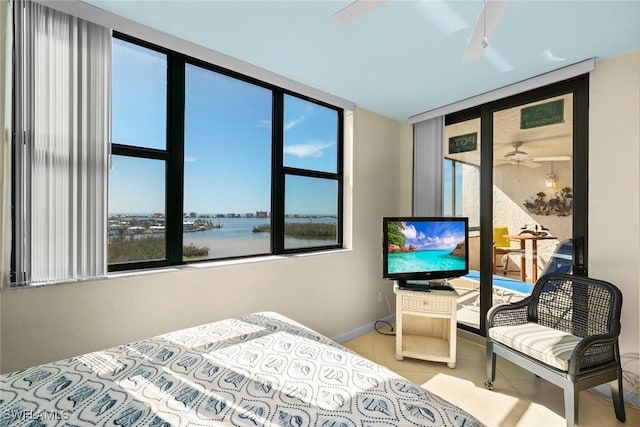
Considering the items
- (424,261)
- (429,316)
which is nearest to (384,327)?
(429,316)

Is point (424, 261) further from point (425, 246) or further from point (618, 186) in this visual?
point (618, 186)

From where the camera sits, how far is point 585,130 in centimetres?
230

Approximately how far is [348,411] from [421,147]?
315cm

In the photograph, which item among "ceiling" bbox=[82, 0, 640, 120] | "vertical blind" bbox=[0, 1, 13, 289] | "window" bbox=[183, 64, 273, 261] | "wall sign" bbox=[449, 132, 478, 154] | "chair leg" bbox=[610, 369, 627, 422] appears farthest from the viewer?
"wall sign" bbox=[449, 132, 478, 154]

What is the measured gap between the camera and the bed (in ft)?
2.88

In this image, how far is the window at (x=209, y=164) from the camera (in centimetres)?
191

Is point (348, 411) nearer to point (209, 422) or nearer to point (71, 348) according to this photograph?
point (209, 422)

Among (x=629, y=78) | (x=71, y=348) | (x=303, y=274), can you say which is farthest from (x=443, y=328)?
(x=71, y=348)

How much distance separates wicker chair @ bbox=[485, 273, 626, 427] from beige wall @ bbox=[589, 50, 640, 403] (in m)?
0.28

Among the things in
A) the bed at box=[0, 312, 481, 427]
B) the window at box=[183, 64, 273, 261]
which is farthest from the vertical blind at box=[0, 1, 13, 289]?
the window at box=[183, 64, 273, 261]

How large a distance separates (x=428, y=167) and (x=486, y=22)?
2.14 metres

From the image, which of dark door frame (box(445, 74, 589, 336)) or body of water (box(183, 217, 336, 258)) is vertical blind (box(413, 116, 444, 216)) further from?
body of water (box(183, 217, 336, 258))

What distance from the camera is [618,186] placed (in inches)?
83.3

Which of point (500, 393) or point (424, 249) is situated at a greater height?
point (424, 249)
